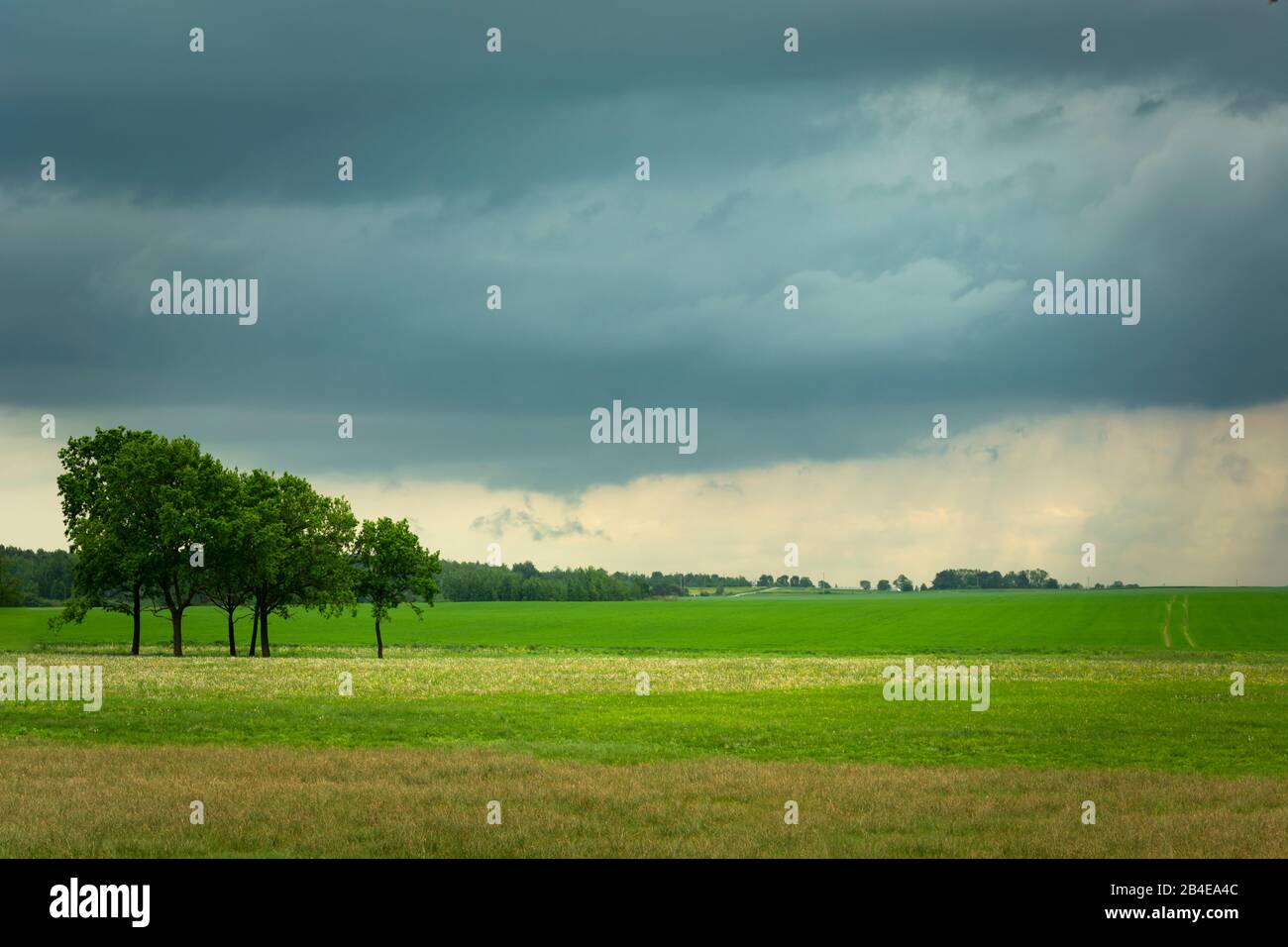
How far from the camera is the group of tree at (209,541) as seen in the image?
78.8 m

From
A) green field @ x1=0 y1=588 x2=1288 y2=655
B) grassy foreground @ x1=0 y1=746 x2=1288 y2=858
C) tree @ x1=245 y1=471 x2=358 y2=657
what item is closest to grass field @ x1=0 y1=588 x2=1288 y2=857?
grassy foreground @ x1=0 y1=746 x2=1288 y2=858

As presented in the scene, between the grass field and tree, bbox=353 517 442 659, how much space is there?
1904 centimetres

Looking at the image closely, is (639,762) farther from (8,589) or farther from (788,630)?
(8,589)

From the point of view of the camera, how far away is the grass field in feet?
64.1

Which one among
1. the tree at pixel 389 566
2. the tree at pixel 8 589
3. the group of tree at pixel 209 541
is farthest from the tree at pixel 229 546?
the tree at pixel 8 589

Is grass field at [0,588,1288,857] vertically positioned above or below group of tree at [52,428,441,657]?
below

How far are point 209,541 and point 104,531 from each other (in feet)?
28.0

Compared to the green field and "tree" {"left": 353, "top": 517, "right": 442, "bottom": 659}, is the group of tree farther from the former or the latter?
the green field

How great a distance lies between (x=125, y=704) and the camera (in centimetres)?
4069

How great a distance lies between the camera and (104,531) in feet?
261

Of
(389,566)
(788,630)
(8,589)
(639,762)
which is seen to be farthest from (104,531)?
(8,589)

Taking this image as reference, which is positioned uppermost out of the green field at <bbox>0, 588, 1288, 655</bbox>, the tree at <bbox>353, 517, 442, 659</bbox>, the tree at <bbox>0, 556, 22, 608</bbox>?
the tree at <bbox>353, 517, 442, 659</bbox>
